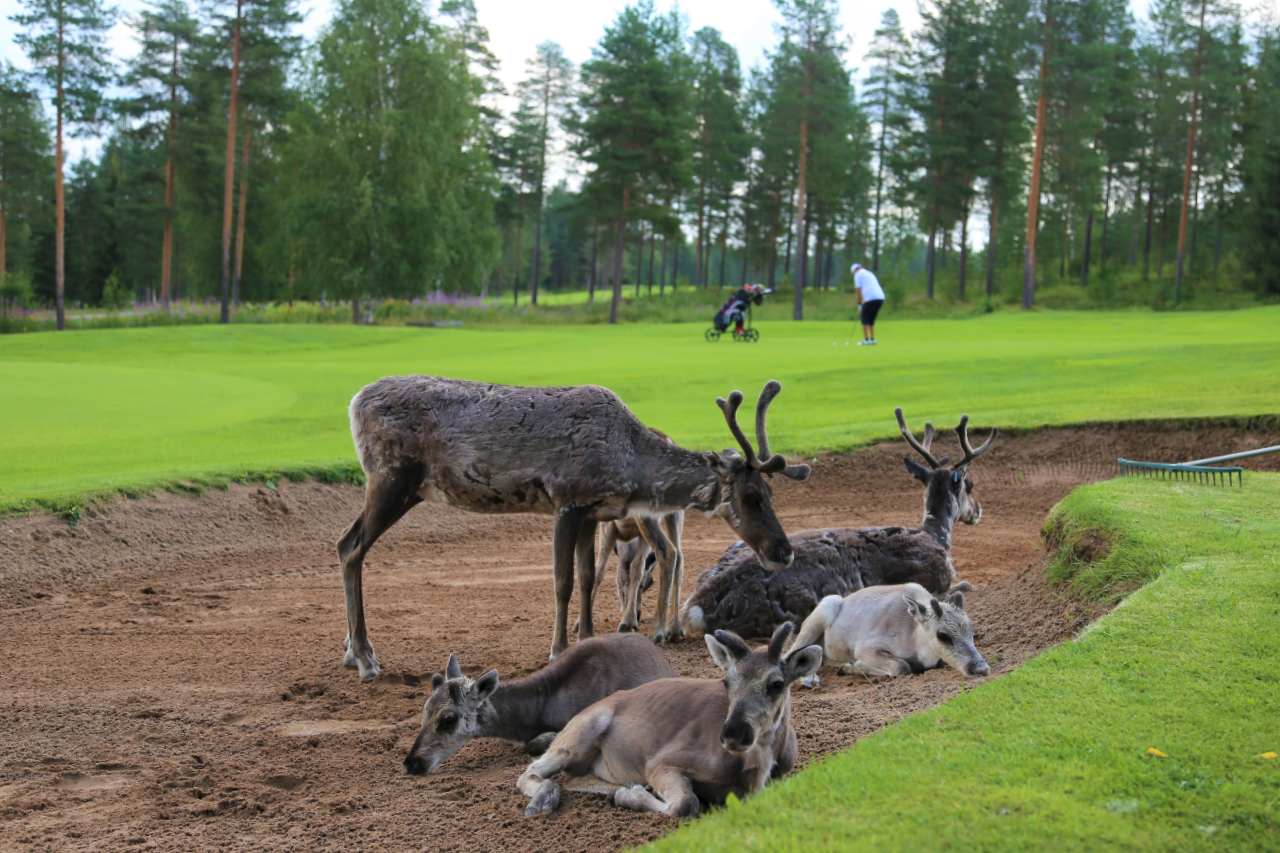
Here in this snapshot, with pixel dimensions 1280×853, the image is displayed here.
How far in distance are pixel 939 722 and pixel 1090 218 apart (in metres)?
72.0

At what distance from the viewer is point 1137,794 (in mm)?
3850

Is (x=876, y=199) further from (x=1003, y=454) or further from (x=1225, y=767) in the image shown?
(x=1225, y=767)

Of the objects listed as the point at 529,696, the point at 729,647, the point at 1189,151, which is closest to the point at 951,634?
the point at 729,647

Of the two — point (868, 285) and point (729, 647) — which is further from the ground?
point (868, 285)

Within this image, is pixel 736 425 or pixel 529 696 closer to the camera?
pixel 529 696

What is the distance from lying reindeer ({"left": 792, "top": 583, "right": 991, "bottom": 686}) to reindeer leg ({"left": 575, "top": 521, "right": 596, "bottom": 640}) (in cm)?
160

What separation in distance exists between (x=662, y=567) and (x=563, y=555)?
982mm

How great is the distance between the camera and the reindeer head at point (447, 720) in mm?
5414

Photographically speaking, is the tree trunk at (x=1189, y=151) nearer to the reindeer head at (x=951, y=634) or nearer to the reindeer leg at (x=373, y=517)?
the reindeer head at (x=951, y=634)

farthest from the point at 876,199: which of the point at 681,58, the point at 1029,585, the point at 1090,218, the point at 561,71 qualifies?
the point at 1029,585

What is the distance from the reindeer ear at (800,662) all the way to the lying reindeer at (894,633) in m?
1.65

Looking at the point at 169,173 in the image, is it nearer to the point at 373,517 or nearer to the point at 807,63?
the point at 807,63

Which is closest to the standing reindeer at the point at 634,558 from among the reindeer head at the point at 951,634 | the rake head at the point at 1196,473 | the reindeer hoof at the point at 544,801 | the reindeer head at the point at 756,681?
the reindeer head at the point at 951,634

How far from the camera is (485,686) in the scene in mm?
5656
